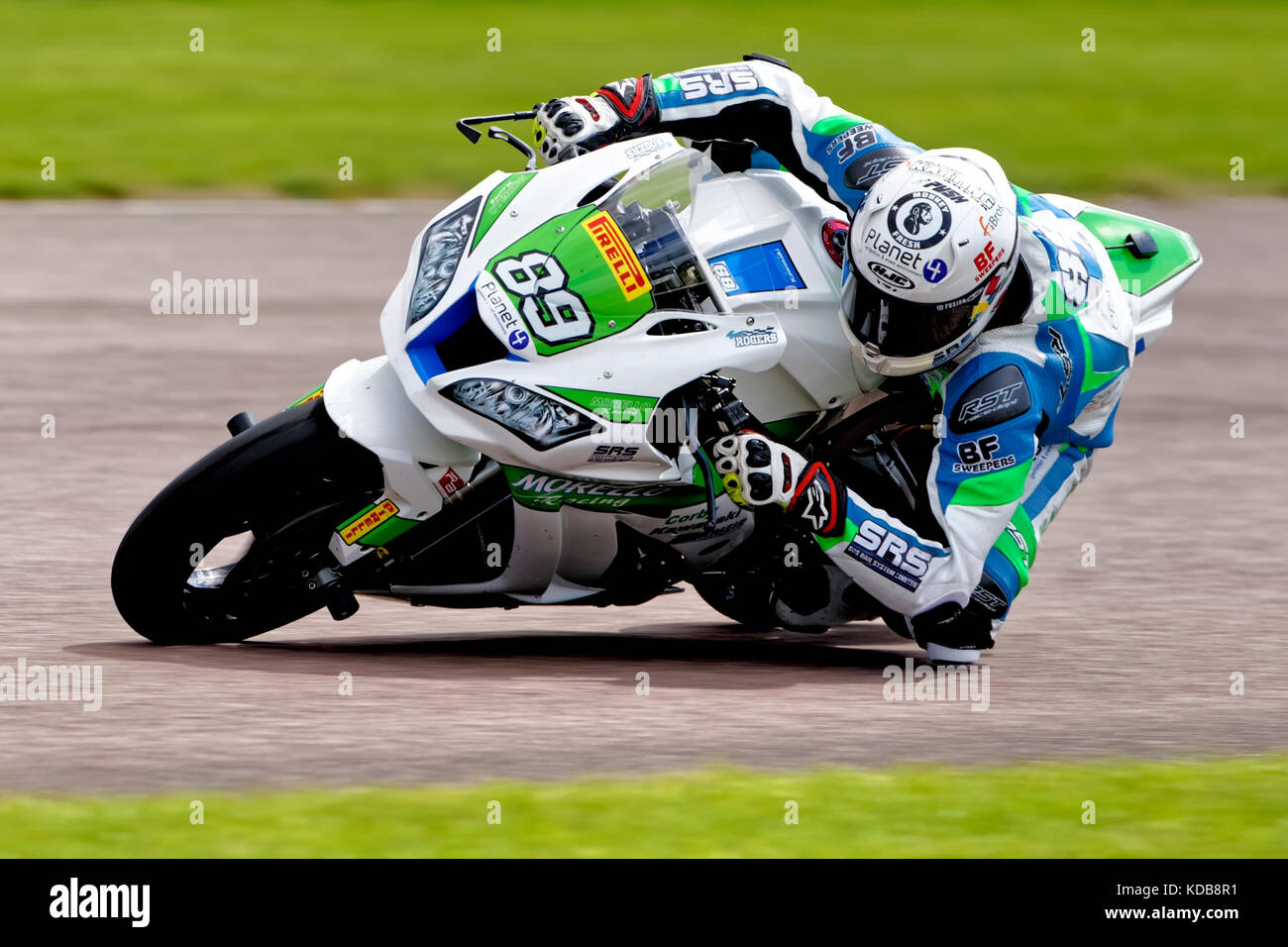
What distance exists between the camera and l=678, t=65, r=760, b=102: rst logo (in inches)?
258

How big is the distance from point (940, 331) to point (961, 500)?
536 mm

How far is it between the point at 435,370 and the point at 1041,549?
3.67 metres

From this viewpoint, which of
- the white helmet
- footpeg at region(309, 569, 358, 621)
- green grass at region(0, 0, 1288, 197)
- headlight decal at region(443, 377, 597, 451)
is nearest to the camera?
headlight decal at region(443, 377, 597, 451)

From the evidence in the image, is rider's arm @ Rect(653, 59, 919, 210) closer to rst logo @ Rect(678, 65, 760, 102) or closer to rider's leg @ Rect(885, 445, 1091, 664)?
rst logo @ Rect(678, 65, 760, 102)

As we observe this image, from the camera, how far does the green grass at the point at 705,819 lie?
460 cm

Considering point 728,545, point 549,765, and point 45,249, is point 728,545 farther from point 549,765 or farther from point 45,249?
point 45,249

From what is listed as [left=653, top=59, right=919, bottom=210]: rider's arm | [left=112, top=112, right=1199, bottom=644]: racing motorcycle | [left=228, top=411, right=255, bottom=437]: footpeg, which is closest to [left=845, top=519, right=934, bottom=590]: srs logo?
[left=112, top=112, right=1199, bottom=644]: racing motorcycle

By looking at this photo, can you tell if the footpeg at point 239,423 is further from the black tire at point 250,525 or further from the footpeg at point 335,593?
the footpeg at point 335,593

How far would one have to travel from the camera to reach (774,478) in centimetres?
586

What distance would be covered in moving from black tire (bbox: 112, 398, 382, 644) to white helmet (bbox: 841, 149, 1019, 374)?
1430 mm

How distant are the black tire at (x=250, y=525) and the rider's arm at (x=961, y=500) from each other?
1.41 meters

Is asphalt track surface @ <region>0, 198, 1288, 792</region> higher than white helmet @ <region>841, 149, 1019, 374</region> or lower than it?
lower
